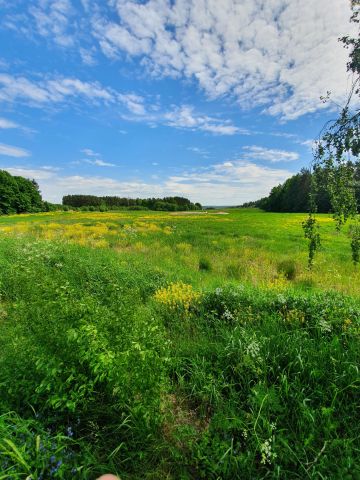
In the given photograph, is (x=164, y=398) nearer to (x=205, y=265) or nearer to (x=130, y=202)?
(x=205, y=265)

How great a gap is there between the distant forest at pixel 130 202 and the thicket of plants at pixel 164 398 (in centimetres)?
11110

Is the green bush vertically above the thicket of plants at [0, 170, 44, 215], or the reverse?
the thicket of plants at [0, 170, 44, 215]

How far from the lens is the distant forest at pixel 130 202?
4685 inches

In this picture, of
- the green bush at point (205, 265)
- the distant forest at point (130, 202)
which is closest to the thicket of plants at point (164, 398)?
the green bush at point (205, 265)

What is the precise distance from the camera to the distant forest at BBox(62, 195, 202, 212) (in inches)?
4685

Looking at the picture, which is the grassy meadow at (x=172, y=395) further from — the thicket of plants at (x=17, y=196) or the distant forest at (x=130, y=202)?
the distant forest at (x=130, y=202)

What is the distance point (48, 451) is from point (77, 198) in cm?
13547

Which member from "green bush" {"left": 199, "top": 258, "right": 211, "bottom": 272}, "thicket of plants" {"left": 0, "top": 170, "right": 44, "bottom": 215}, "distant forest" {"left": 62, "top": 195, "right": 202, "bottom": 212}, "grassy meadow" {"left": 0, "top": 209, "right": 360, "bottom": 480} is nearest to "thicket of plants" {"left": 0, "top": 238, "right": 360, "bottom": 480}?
"grassy meadow" {"left": 0, "top": 209, "right": 360, "bottom": 480}

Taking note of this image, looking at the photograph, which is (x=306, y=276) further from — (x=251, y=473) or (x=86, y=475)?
(x=86, y=475)

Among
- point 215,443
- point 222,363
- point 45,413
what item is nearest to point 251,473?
point 215,443

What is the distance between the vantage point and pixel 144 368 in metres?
2.62

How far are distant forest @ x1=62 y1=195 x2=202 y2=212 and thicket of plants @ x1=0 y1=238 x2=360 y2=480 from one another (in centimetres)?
11110

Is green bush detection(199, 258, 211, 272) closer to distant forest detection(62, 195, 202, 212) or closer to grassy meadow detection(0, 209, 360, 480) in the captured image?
grassy meadow detection(0, 209, 360, 480)

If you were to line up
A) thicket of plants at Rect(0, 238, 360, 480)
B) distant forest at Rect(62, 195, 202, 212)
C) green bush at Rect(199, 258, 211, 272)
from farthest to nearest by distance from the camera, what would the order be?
1. distant forest at Rect(62, 195, 202, 212)
2. green bush at Rect(199, 258, 211, 272)
3. thicket of plants at Rect(0, 238, 360, 480)
